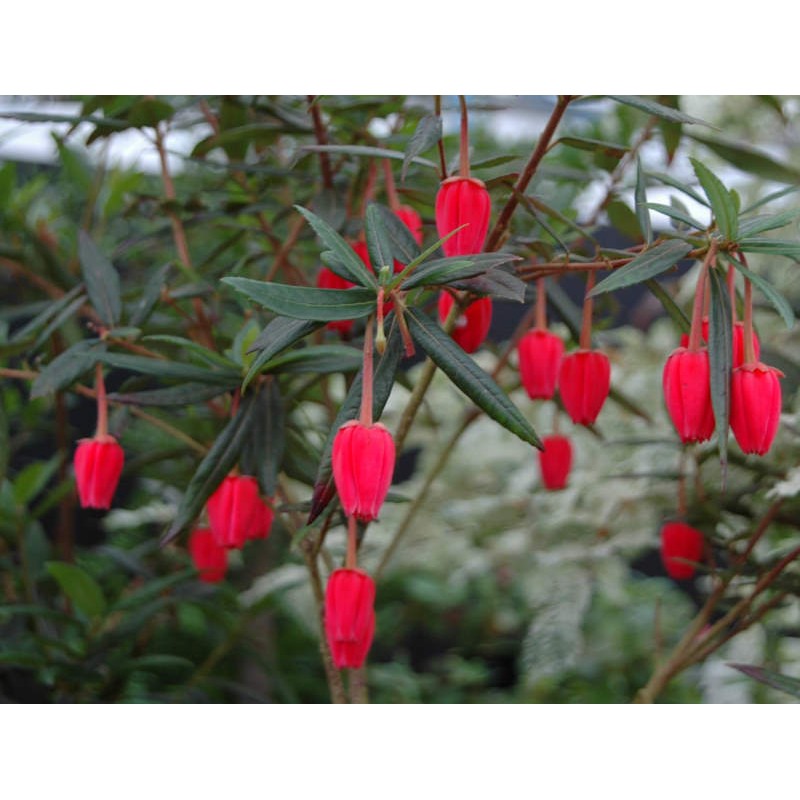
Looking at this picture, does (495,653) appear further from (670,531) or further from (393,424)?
(670,531)

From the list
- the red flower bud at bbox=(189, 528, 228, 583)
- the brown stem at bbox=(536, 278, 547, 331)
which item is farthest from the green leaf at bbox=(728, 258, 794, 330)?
the red flower bud at bbox=(189, 528, 228, 583)

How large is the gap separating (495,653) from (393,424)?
60 centimetres

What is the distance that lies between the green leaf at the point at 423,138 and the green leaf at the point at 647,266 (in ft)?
0.52

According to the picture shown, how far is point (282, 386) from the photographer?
3.04 ft

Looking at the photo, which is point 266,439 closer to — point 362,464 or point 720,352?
point 362,464

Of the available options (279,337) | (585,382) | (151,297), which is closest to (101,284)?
(151,297)

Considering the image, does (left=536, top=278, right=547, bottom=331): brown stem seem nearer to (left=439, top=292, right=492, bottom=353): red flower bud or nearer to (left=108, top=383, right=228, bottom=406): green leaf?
(left=439, top=292, right=492, bottom=353): red flower bud

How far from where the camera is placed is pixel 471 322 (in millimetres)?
Result: 769

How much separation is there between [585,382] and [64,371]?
447 mm

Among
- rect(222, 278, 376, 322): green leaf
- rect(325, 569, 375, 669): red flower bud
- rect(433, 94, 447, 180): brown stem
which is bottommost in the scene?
rect(325, 569, 375, 669): red flower bud

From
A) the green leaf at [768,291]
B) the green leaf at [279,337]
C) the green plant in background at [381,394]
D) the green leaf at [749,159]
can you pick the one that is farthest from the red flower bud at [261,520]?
the green leaf at [749,159]

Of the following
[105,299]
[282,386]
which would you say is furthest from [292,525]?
[105,299]

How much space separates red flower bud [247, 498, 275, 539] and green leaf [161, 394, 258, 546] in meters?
0.08

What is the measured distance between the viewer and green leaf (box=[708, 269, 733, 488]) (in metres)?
0.58
